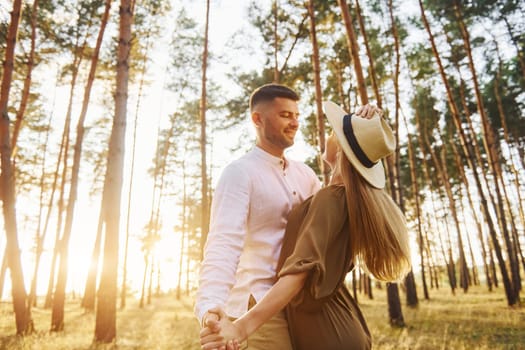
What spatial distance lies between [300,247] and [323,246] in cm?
11

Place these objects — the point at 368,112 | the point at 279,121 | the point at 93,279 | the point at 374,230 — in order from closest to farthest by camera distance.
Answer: the point at 374,230, the point at 368,112, the point at 279,121, the point at 93,279

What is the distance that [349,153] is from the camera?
73.0 inches

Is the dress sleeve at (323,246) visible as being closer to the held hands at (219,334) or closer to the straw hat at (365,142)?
the straw hat at (365,142)

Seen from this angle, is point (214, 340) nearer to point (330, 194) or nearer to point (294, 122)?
point (330, 194)

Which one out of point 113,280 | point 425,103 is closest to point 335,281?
point 113,280

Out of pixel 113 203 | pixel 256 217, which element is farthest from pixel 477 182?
pixel 256 217

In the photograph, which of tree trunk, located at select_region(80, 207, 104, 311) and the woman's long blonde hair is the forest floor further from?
the woman's long blonde hair

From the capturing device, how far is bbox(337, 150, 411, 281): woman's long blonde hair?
5.68ft

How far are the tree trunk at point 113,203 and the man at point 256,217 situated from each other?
6138 mm

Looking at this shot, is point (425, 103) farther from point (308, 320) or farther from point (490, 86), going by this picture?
point (308, 320)

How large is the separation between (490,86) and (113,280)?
20.2 m

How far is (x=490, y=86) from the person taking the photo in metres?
19.1

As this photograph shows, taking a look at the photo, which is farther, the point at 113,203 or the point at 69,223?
the point at 69,223

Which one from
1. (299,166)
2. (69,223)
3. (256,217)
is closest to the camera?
(256,217)
